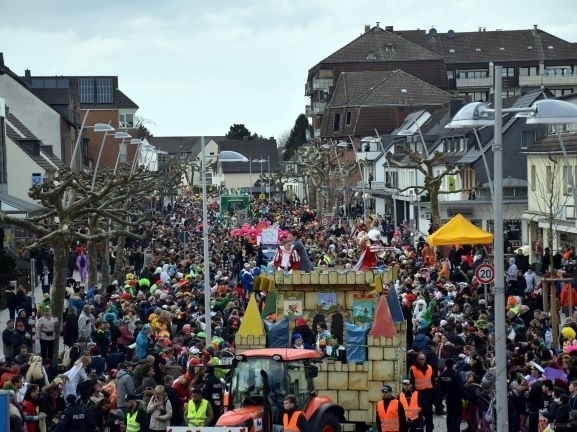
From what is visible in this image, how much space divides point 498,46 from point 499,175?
135211 millimetres


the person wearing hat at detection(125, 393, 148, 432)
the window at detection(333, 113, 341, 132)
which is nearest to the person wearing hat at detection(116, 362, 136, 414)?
the person wearing hat at detection(125, 393, 148, 432)

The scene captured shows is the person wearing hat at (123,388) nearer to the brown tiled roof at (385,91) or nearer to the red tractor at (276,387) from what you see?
the red tractor at (276,387)

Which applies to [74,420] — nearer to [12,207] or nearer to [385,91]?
[12,207]

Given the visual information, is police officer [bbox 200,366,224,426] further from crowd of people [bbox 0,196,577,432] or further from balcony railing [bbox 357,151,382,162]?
balcony railing [bbox 357,151,382,162]

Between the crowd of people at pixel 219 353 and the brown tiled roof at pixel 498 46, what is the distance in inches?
4282

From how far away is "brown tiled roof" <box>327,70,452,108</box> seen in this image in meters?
124

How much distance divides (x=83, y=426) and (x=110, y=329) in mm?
10658

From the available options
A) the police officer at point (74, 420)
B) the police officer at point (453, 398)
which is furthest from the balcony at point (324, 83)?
the police officer at point (74, 420)

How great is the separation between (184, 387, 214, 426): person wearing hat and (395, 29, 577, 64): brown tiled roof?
435 ft

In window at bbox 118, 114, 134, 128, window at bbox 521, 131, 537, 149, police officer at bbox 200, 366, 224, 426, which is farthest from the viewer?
window at bbox 118, 114, 134, 128


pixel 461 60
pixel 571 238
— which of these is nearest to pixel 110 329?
pixel 571 238

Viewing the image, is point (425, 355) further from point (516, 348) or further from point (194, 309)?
point (194, 309)

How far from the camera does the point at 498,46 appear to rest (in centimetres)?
15238

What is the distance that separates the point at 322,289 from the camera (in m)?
26.9
